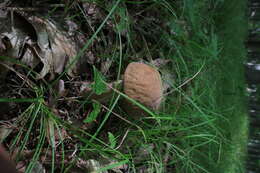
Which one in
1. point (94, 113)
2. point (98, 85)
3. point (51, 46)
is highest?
point (51, 46)

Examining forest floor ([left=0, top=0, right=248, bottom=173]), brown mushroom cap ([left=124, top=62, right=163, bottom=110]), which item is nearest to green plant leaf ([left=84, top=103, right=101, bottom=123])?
forest floor ([left=0, top=0, right=248, bottom=173])

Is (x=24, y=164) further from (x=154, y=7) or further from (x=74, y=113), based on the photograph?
(x=154, y=7)

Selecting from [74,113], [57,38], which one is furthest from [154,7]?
[74,113]

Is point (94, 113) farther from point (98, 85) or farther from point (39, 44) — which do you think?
point (39, 44)

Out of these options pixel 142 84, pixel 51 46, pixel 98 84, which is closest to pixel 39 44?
pixel 51 46

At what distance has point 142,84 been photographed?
0.89 meters

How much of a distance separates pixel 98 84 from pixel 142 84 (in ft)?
0.54

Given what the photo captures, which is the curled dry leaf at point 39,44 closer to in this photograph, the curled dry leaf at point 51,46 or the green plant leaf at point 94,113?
the curled dry leaf at point 51,46

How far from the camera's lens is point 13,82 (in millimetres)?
885

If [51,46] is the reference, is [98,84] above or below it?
below

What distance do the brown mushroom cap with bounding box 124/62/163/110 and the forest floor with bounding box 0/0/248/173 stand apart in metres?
0.03

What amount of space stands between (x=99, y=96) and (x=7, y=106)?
33cm

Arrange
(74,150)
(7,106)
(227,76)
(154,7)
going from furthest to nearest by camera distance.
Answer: (227,76), (154,7), (74,150), (7,106)

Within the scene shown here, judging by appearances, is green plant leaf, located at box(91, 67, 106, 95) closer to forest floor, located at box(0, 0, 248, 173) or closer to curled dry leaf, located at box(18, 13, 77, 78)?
forest floor, located at box(0, 0, 248, 173)
